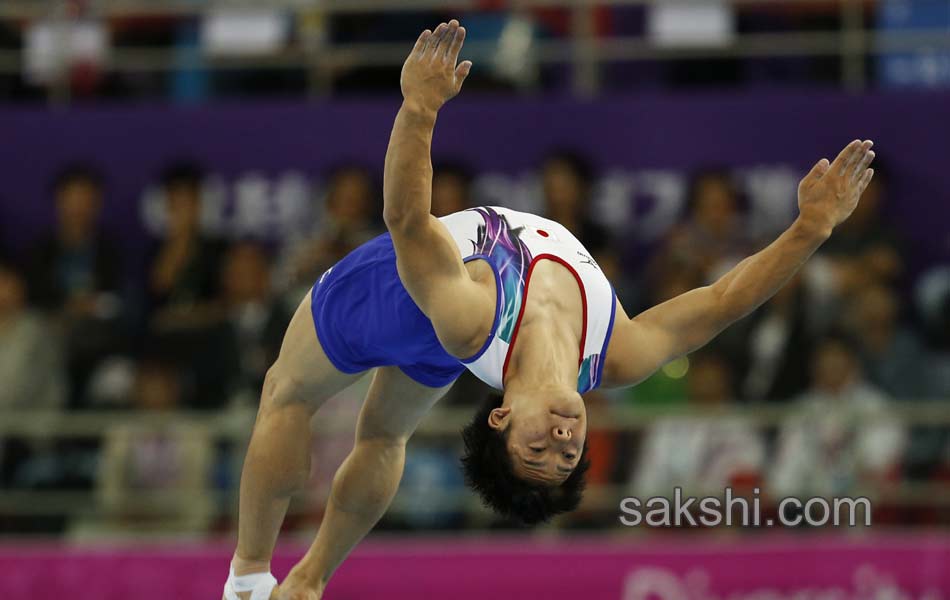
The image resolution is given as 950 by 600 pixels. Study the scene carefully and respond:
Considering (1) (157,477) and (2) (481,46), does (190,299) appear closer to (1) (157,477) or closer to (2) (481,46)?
(1) (157,477)

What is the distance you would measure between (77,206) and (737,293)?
5443mm

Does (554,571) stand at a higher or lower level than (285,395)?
lower

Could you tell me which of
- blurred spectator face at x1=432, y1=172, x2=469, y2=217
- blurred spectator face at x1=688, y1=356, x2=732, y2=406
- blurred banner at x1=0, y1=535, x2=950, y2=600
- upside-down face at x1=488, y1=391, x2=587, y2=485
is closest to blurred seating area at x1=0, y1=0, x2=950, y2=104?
blurred spectator face at x1=432, y1=172, x2=469, y2=217

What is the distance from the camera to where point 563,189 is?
9805 millimetres

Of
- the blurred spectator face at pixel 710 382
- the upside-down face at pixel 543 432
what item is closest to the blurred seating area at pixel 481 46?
the blurred spectator face at pixel 710 382

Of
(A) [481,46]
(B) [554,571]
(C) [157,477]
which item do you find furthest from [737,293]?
(A) [481,46]

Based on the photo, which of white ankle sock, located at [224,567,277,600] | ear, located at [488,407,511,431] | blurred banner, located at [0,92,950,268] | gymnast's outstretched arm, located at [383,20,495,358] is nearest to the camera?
gymnast's outstretched arm, located at [383,20,495,358]

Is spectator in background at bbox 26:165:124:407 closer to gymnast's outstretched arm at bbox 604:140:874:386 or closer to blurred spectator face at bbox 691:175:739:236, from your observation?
blurred spectator face at bbox 691:175:739:236

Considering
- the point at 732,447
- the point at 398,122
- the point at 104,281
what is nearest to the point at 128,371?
the point at 104,281

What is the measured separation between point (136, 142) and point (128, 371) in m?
1.65

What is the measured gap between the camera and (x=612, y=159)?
10.5 metres

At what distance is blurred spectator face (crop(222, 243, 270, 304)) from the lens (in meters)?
9.87

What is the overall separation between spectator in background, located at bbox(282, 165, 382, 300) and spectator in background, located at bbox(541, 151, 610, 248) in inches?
38.9

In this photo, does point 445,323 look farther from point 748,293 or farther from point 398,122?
point 748,293
